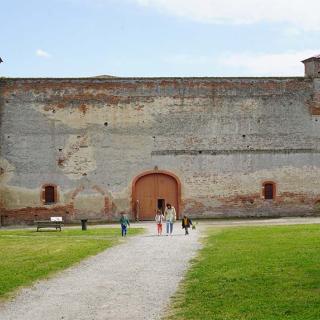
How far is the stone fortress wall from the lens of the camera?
1428 inches

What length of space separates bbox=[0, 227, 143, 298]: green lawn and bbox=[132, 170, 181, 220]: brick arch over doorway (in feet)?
24.0

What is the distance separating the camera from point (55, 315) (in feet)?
34.7

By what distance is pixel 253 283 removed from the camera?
12820 mm

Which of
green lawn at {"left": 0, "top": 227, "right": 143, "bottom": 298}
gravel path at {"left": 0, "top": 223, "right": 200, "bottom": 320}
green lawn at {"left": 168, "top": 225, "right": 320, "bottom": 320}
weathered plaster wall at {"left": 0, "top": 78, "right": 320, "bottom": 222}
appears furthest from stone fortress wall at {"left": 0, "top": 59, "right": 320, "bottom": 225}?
gravel path at {"left": 0, "top": 223, "right": 200, "bottom": 320}

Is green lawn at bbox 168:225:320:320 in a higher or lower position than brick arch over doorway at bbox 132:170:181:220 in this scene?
lower

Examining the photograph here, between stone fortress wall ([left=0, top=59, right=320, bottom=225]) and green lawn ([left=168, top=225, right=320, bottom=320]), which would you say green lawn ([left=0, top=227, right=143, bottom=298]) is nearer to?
green lawn ([left=168, top=225, right=320, bottom=320])

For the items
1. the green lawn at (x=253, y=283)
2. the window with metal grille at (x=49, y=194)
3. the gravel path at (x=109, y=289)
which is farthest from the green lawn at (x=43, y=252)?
the window with metal grille at (x=49, y=194)

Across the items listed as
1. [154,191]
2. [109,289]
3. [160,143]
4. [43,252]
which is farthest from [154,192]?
[109,289]

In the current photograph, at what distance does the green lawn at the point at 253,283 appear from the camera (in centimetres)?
1037

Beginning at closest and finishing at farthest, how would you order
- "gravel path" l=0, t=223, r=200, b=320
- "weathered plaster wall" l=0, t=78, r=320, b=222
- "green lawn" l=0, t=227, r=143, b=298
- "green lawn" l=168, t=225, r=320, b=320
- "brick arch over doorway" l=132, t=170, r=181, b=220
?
"green lawn" l=168, t=225, r=320, b=320 → "gravel path" l=0, t=223, r=200, b=320 → "green lawn" l=0, t=227, r=143, b=298 → "weathered plaster wall" l=0, t=78, r=320, b=222 → "brick arch over doorway" l=132, t=170, r=181, b=220

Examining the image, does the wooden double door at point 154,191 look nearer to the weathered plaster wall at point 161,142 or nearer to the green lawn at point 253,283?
the weathered plaster wall at point 161,142

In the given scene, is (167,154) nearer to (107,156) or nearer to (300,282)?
(107,156)

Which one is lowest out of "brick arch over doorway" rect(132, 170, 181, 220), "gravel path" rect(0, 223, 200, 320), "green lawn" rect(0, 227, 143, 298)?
"gravel path" rect(0, 223, 200, 320)

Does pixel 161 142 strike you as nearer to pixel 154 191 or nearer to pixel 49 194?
pixel 154 191
